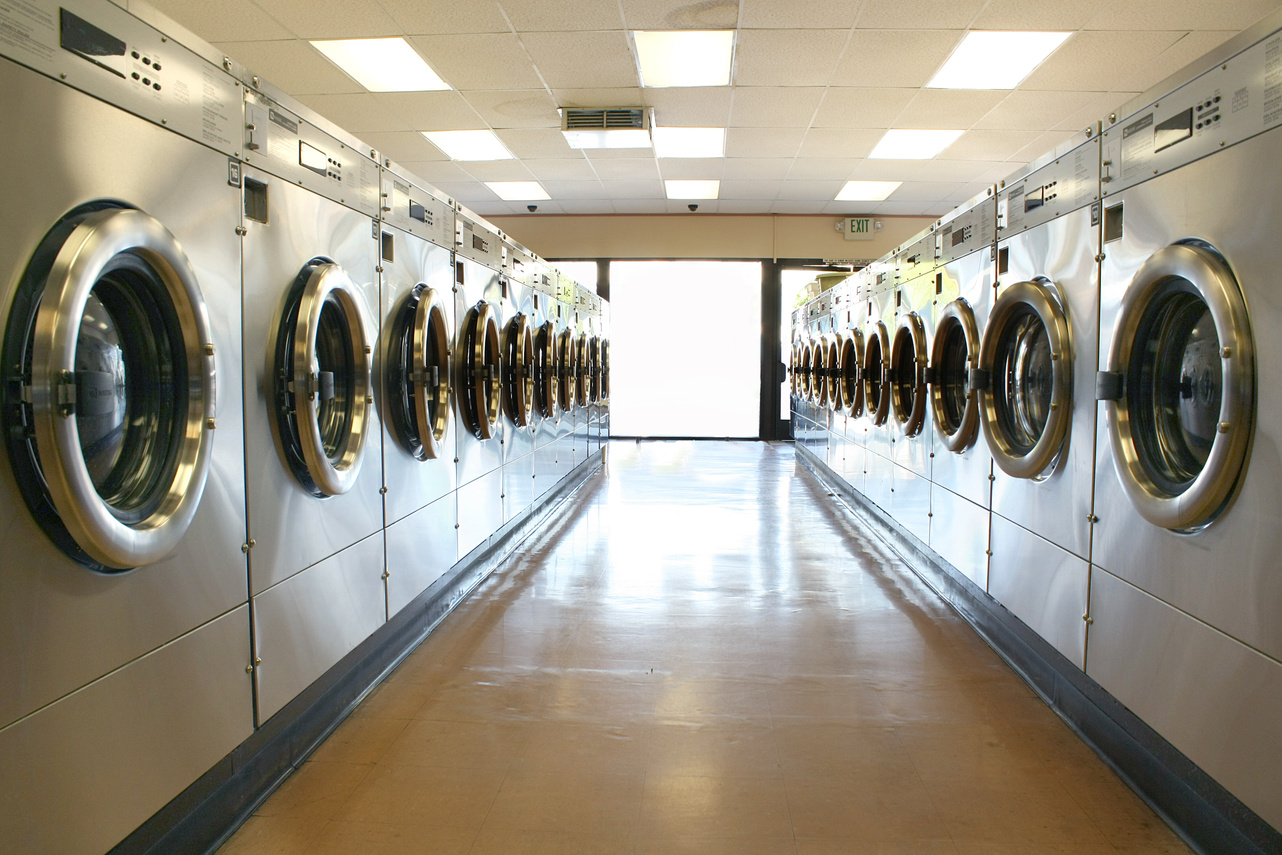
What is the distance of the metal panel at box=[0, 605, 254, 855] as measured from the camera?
51.6 inches

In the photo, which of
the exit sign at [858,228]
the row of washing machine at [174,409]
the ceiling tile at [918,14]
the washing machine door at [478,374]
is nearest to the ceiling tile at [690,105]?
the ceiling tile at [918,14]

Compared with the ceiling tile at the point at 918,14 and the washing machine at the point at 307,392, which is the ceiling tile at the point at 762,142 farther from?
the washing machine at the point at 307,392

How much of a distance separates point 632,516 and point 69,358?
15.3ft

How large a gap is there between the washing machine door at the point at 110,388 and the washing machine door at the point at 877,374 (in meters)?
3.88

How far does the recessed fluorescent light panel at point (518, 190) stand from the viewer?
9062 mm

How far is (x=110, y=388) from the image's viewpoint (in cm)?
149

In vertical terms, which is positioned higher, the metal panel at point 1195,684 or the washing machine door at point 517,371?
the washing machine door at point 517,371

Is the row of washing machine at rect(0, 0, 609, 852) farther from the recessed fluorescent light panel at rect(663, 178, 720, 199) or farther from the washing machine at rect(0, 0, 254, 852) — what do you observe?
the recessed fluorescent light panel at rect(663, 178, 720, 199)

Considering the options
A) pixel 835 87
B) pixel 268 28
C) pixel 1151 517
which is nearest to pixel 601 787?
pixel 1151 517

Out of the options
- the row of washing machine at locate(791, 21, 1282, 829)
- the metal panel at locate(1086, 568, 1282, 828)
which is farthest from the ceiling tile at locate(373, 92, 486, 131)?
the metal panel at locate(1086, 568, 1282, 828)

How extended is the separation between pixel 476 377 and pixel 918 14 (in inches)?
131

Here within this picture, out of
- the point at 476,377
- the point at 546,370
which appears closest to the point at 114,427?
the point at 476,377

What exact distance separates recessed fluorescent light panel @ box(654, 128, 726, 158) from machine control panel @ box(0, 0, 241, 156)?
5.59m

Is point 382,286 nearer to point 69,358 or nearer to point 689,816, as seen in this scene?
point 69,358
